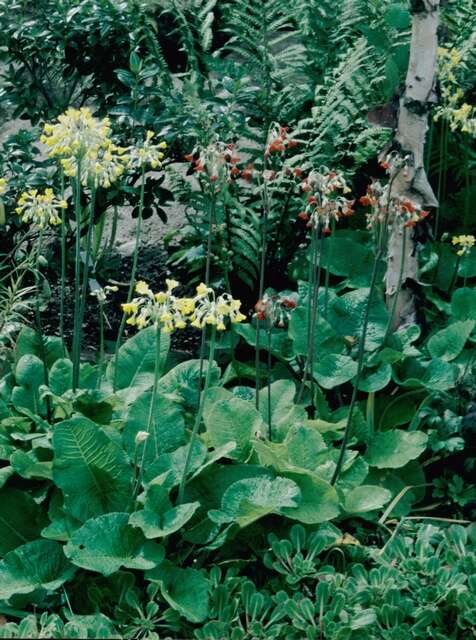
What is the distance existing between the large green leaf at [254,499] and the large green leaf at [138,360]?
79cm

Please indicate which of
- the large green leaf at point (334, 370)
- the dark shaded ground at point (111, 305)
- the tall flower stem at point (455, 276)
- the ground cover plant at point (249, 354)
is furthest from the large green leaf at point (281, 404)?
the tall flower stem at point (455, 276)

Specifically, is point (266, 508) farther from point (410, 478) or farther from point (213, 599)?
point (410, 478)

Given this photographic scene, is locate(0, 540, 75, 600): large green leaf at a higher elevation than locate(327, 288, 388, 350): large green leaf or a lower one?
lower

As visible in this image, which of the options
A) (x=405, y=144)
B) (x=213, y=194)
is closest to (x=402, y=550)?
(x=213, y=194)

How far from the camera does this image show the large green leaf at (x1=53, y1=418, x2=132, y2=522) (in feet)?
9.86

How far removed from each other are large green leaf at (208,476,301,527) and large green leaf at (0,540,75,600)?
0.49m

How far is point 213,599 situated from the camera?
2859 millimetres

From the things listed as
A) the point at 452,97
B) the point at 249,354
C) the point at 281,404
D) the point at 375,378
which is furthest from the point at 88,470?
the point at 452,97

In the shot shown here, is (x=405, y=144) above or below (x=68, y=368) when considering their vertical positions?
above

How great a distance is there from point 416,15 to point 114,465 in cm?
236

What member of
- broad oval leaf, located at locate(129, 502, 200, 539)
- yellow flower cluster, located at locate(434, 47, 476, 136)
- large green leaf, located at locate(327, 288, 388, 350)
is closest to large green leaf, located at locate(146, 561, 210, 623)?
broad oval leaf, located at locate(129, 502, 200, 539)

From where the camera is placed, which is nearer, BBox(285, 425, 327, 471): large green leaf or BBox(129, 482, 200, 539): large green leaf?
BBox(129, 482, 200, 539): large green leaf

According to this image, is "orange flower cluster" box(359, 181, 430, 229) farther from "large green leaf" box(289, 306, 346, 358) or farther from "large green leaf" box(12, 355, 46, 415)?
"large green leaf" box(12, 355, 46, 415)

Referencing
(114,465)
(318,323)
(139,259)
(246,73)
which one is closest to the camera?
(114,465)
